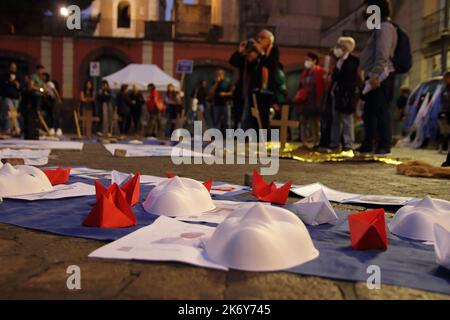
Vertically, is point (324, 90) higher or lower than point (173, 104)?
higher

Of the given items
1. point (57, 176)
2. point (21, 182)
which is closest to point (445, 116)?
point (57, 176)

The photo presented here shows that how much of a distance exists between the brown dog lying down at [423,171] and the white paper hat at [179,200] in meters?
2.87

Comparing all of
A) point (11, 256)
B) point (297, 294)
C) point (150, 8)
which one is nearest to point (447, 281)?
point (297, 294)

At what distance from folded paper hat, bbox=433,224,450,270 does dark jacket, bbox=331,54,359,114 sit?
541 cm

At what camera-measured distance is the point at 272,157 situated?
6766mm

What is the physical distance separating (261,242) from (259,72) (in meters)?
6.53

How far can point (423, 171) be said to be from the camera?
4750 millimetres

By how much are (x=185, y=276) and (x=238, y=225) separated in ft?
0.83

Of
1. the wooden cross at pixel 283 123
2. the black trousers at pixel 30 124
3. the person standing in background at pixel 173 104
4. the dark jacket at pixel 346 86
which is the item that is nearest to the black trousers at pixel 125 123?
the person standing in background at pixel 173 104

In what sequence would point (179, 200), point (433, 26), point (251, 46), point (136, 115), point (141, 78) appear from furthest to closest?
point (433, 26), point (141, 78), point (136, 115), point (251, 46), point (179, 200)

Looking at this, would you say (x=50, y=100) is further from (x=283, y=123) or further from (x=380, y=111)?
(x=380, y=111)

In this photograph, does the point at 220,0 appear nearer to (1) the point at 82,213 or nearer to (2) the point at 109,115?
(2) the point at 109,115

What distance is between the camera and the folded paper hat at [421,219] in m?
2.04

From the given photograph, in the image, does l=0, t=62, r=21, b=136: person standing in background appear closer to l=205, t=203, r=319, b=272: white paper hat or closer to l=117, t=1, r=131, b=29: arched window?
l=205, t=203, r=319, b=272: white paper hat
